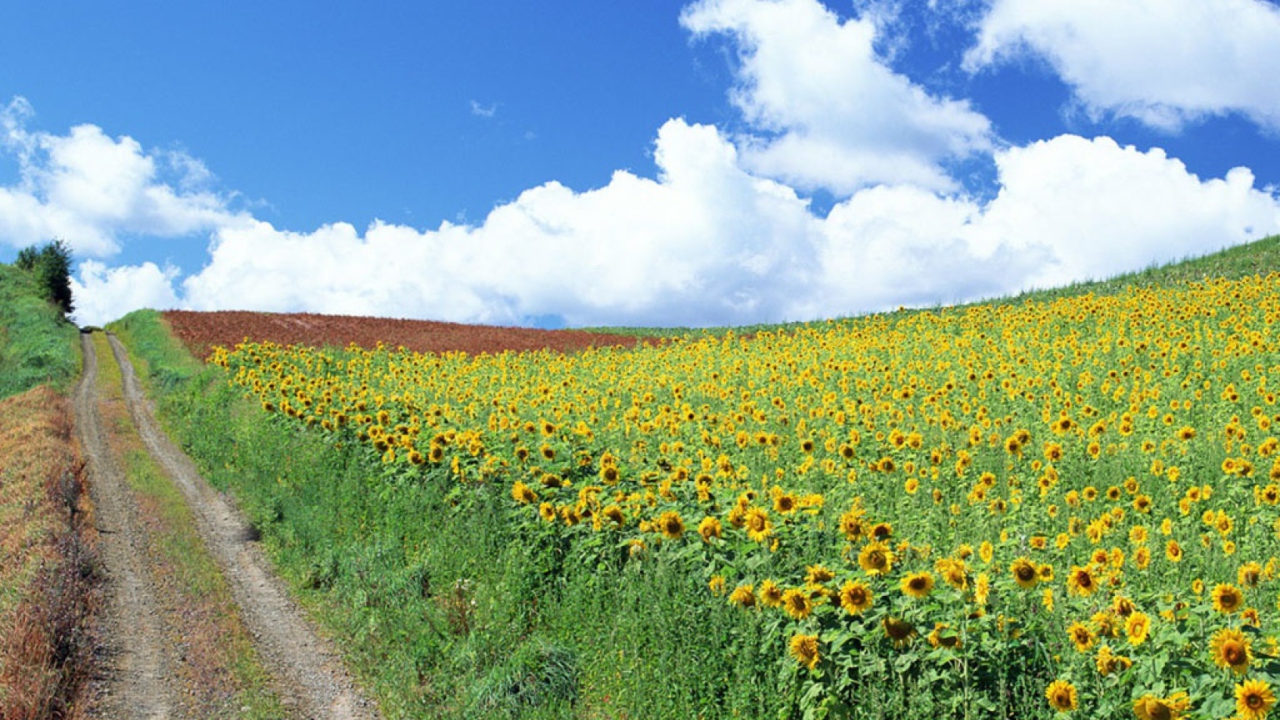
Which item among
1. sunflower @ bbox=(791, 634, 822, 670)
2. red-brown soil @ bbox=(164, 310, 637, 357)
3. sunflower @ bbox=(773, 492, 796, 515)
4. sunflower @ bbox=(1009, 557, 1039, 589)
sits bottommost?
sunflower @ bbox=(791, 634, 822, 670)

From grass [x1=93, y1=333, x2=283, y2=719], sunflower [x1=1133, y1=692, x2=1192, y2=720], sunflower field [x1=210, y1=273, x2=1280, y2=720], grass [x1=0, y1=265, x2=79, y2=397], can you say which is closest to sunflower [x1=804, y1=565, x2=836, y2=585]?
sunflower field [x1=210, y1=273, x2=1280, y2=720]

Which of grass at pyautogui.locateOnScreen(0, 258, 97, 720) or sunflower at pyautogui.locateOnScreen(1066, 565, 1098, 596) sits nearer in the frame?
sunflower at pyautogui.locateOnScreen(1066, 565, 1098, 596)

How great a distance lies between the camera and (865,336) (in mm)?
22594

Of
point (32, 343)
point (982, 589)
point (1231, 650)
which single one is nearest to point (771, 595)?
point (982, 589)

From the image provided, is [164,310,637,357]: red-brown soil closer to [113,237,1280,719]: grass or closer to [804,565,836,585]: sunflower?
[113,237,1280,719]: grass

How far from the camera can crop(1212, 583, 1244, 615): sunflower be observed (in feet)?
14.4

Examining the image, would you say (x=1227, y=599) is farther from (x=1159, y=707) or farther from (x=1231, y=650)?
(x=1159, y=707)

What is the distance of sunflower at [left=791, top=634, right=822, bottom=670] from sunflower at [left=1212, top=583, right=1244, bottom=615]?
199 centimetres

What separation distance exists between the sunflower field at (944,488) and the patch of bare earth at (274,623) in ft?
6.62

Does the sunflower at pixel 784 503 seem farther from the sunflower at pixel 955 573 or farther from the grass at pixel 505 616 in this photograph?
the sunflower at pixel 955 573

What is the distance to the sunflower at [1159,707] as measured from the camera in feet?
13.2

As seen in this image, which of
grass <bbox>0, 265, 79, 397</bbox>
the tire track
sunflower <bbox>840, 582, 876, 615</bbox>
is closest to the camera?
sunflower <bbox>840, 582, 876, 615</bbox>

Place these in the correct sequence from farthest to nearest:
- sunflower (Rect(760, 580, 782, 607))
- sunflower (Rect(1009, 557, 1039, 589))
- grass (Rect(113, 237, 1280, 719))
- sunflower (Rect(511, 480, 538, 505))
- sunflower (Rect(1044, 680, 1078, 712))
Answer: sunflower (Rect(511, 480, 538, 505)) → grass (Rect(113, 237, 1280, 719)) → sunflower (Rect(760, 580, 782, 607)) → sunflower (Rect(1009, 557, 1039, 589)) → sunflower (Rect(1044, 680, 1078, 712))

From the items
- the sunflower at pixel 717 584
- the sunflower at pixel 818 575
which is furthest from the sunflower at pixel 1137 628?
the sunflower at pixel 717 584
